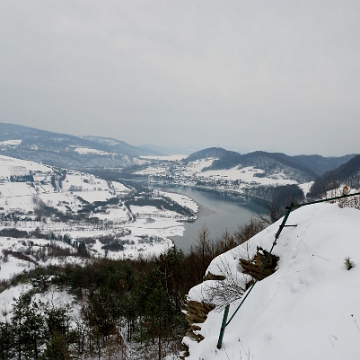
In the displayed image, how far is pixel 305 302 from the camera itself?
289 cm

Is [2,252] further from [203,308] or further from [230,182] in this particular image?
[230,182]

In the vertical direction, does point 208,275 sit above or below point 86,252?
above

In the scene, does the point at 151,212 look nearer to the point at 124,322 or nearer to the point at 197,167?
the point at 124,322

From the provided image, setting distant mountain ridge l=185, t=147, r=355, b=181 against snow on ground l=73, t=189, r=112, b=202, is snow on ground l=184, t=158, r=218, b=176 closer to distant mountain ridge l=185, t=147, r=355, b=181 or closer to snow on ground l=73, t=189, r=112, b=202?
distant mountain ridge l=185, t=147, r=355, b=181

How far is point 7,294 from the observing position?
27.4m

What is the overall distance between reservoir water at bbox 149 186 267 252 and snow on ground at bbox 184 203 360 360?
33585mm

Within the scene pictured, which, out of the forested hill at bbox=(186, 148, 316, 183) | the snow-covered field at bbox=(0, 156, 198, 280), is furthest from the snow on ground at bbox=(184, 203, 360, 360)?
the forested hill at bbox=(186, 148, 316, 183)

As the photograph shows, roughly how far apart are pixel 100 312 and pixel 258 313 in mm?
13615

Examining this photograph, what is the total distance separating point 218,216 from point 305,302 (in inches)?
2194

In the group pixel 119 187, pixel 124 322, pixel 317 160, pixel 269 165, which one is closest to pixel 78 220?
pixel 119 187

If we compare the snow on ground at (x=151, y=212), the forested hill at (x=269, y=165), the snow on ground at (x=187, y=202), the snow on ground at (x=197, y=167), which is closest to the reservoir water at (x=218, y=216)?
the snow on ground at (x=187, y=202)

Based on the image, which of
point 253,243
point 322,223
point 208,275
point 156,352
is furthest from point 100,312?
point 322,223

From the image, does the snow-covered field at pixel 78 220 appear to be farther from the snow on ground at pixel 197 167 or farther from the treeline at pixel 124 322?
the snow on ground at pixel 197 167

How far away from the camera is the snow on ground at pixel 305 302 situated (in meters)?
2.43
